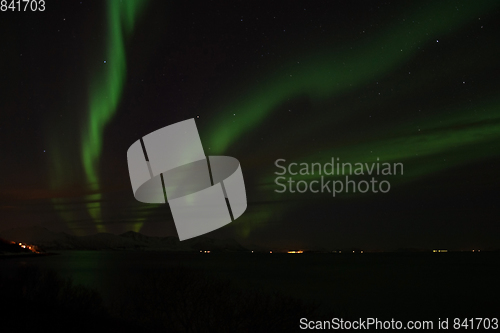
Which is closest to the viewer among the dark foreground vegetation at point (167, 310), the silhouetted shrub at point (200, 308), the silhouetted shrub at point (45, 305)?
the silhouetted shrub at point (45, 305)

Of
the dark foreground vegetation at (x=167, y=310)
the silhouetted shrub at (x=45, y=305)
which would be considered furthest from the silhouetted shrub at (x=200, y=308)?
the silhouetted shrub at (x=45, y=305)

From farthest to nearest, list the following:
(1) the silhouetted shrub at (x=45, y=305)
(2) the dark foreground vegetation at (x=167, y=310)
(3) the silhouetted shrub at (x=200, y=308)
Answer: (3) the silhouetted shrub at (x=200, y=308)
(2) the dark foreground vegetation at (x=167, y=310)
(1) the silhouetted shrub at (x=45, y=305)

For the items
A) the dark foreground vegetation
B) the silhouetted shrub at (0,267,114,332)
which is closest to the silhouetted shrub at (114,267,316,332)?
the dark foreground vegetation

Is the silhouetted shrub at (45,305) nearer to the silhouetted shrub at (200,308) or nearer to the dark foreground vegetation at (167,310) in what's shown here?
the dark foreground vegetation at (167,310)

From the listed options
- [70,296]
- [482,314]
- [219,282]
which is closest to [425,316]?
[482,314]

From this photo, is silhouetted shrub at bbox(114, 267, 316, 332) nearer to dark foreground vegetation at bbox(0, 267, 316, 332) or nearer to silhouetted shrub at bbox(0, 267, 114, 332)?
dark foreground vegetation at bbox(0, 267, 316, 332)

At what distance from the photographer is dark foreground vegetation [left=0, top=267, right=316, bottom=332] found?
639 inches

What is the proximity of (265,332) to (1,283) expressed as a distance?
49.5ft

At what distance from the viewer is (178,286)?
715 inches

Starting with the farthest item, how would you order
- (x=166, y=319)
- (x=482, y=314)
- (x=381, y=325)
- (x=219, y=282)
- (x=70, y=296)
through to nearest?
(x=482, y=314), (x=381, y=325), (x=70, y=296), (x=219, y=282), (x=166, y=319)

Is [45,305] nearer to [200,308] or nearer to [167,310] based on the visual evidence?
[167,310]

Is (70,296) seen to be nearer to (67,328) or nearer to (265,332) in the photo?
(67,328)

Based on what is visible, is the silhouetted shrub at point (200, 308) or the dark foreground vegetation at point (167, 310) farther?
the silhouetted shrub at point (200, 308)

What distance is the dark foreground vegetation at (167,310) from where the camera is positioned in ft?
53.2
